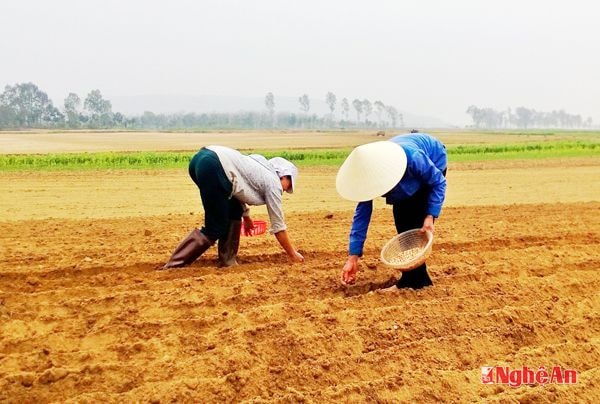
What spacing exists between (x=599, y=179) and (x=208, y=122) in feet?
397

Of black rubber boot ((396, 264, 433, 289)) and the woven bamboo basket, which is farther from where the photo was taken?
black rubber boot ((396, 264, 433, 289))

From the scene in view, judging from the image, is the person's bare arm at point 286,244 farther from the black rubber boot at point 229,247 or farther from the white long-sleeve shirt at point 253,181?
the black rubber boot at point 229,247

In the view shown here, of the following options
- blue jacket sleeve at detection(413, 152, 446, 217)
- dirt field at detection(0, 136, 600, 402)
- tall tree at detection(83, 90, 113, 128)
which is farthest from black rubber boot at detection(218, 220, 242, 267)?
tall tree at detection(83, 90, 113, 128)

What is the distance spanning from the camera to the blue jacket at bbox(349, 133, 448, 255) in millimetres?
4391

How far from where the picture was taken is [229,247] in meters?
5.82

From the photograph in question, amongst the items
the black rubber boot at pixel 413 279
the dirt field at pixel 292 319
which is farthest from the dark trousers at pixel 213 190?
the black rubber boot at pixel 413 279

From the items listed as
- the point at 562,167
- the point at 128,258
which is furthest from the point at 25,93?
the point at 128,258

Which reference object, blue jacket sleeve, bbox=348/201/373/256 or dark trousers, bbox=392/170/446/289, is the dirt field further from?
blue jacket sleeve, bbox=348/201/373/256

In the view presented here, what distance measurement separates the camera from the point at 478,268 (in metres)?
5.62

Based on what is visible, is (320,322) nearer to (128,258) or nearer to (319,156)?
(128,258)

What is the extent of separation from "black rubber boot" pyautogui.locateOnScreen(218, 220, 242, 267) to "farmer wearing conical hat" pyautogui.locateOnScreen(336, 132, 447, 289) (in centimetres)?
133

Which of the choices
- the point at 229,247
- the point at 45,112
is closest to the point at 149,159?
the point at 229,247

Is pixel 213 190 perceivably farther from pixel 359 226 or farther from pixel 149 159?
pixel 149 159

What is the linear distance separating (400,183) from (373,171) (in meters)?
0.32
